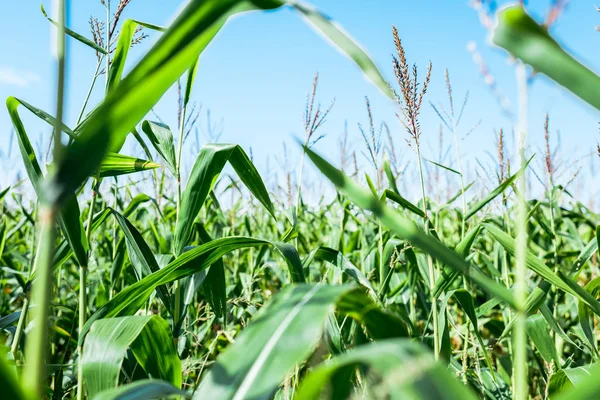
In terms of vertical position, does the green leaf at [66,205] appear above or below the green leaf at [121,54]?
below

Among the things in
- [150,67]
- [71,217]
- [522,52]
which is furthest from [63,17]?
[71,217]

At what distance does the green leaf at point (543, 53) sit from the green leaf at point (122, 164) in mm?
956

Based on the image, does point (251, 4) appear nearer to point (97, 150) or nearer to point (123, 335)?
point (97, 150)

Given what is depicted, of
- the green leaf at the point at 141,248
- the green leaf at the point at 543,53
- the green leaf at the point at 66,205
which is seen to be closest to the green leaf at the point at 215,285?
the green leaf at the point at 141,248

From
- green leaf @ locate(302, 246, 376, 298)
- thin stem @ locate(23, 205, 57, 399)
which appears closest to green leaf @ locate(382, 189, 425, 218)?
green leaf @ locate(302, 246, 376, 298)

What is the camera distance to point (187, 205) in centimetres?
131

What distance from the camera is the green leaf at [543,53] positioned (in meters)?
0.52

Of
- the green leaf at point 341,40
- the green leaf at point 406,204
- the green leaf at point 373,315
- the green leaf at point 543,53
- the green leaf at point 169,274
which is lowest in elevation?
the green leaf at point 373,315

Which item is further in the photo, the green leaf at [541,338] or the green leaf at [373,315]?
the green leaf at [541,338]

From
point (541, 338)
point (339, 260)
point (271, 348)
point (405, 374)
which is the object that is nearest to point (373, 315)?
point (271, 348)

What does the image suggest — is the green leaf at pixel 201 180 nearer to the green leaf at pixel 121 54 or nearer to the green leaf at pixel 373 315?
the green leaf at pixel 121 54

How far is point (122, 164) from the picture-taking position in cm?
133

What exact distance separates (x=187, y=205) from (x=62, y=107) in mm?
811

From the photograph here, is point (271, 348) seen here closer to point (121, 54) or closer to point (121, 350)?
point (121, 350)
